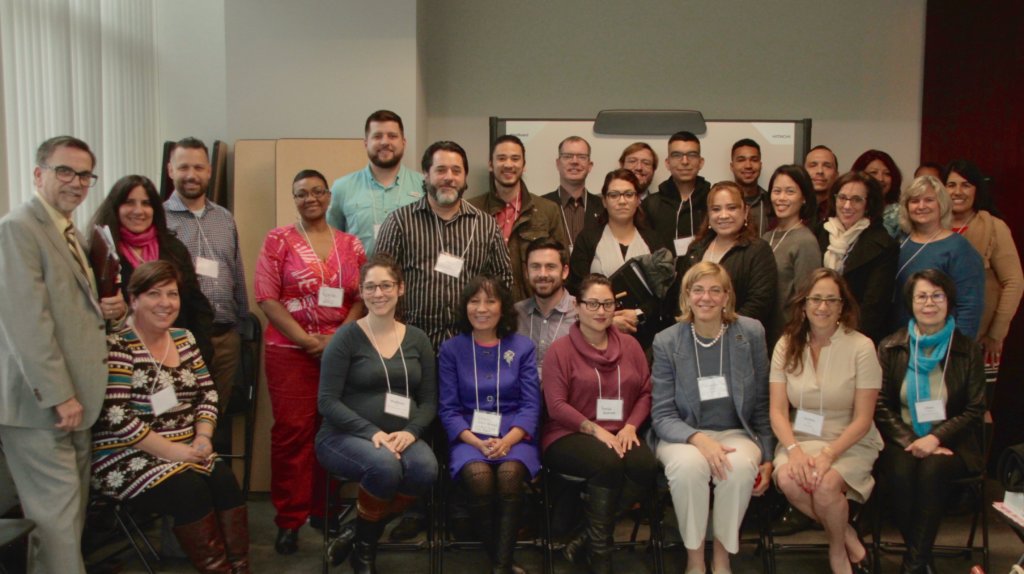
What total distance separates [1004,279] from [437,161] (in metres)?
2.87

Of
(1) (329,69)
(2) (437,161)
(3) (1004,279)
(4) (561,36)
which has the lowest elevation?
Answer: (3) (1004,279)

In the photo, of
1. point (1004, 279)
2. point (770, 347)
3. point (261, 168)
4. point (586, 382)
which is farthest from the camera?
point (261, 168)

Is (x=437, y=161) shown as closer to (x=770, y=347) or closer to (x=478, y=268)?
(x=478, y=268)

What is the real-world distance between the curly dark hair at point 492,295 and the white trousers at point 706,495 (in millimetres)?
848

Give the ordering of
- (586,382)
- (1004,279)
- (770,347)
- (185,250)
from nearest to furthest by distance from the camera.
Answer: (586,382) < (185,250) < (770,347) < (1004,279)

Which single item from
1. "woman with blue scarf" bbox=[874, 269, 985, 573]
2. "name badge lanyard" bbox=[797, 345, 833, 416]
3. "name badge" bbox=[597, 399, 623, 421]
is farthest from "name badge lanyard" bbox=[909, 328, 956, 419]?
"name badge" bbox=[597, 399, 623, 421]

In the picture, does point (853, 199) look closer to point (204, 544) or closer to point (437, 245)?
point (437, 245)

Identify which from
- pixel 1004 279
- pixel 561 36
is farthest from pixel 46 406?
pixel 1004 279

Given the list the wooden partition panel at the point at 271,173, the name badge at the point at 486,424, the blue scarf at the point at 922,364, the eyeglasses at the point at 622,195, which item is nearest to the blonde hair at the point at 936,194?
the blue scarf at the point at 922,364

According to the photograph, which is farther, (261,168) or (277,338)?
(261,168)

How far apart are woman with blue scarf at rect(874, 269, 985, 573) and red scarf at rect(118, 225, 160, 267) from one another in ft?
10.0

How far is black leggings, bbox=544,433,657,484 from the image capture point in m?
2.96

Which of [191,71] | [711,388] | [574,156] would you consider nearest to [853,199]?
[711,388]

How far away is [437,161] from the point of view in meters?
3.32
